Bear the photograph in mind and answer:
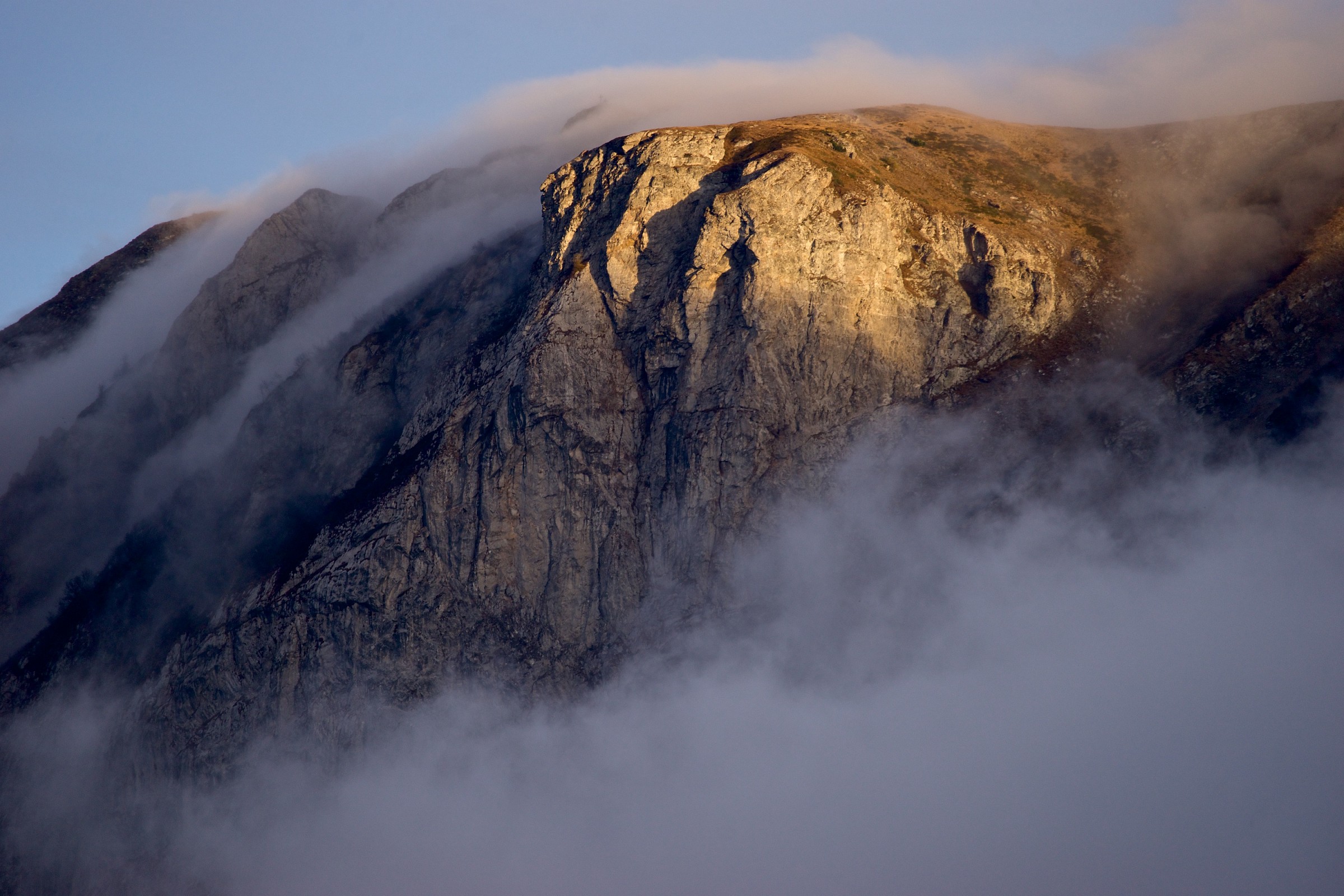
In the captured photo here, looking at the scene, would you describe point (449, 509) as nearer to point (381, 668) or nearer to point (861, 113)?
point (381, 668)

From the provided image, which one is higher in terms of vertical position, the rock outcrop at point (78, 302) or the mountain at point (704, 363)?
the rock outcrop at point (78, 302)

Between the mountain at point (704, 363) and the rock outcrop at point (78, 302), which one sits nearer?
the mountain at point (704, 363)

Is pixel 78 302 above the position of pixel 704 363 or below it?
above

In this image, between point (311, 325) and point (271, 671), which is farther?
point (311, 325)

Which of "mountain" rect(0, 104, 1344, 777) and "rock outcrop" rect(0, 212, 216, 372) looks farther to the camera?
"rock outcrop" rect(0, 212, 216, 372)

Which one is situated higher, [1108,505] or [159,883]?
[1108,505]

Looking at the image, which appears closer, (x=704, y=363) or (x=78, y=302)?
(x=704, y=363)

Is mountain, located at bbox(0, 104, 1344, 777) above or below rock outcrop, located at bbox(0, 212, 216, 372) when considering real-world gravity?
below

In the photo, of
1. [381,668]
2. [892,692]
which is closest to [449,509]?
[381,668]
